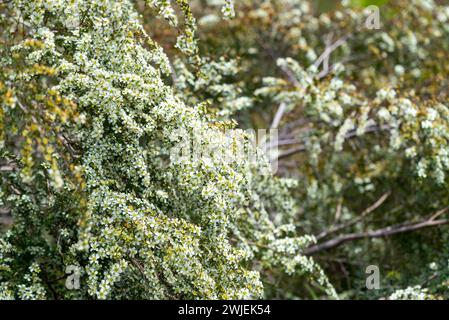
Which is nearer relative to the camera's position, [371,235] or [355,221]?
[371,235]

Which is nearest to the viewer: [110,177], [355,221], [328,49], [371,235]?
[110,177]

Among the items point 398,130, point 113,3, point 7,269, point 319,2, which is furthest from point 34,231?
point 319,2

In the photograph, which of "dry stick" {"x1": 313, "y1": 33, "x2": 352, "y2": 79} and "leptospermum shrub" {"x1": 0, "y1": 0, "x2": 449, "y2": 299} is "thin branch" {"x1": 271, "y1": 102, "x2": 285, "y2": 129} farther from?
"dry stick" {"x1": 313, "y1": 33, "x2": 352, "y2": 79}

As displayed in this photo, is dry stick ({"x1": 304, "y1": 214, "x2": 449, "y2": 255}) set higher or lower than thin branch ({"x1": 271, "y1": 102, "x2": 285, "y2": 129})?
lower

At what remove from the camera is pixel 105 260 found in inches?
148

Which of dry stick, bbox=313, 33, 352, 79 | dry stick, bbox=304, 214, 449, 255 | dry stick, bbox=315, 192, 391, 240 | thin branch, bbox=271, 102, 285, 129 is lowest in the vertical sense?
dry stick, bbox=304, 214, 449, 255

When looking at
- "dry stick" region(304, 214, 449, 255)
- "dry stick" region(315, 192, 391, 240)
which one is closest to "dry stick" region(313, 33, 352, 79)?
"dry stick" region(315, 192, 391, 240)

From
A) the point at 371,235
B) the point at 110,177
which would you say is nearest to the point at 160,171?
the point at 110,177

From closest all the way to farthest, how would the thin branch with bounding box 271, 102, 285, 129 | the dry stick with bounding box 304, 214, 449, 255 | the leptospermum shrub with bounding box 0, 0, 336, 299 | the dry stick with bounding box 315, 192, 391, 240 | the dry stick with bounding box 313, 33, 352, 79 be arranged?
the leptospermum shrub with bounding box 0, 0, 336, 299, the dry stick with bounding box 304, 214, 449, 255, the dry stick with bounding box 315, 192, 391, 240, the thin branch with bounding box 271, 102, 285, 129, the dry stick with bounding box 313, 33, 352, 79

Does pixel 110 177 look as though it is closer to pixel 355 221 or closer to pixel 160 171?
pixel 160 171

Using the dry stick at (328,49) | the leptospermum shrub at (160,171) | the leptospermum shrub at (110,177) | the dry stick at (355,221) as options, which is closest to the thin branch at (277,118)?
the leptospermum shrub at (160,171)

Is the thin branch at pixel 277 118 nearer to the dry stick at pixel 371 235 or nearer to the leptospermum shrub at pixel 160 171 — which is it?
the leptospermum shrub at pixel 160 171
